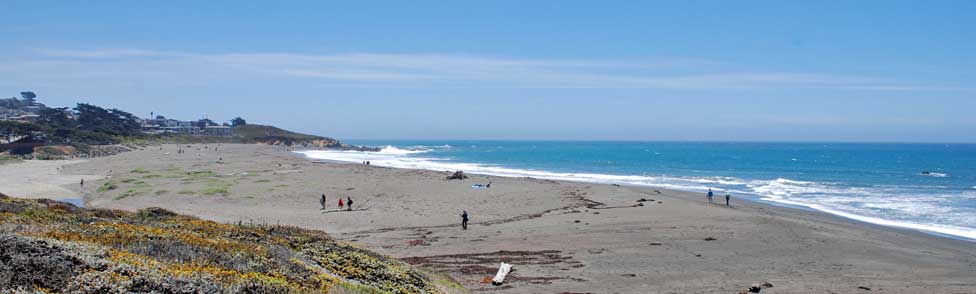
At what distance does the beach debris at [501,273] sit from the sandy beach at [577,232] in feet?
0.68

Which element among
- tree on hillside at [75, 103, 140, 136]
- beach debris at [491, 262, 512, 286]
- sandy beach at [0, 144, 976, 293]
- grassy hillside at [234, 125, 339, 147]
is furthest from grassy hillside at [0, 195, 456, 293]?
grassy hillside at [234, 125, 339, 147]

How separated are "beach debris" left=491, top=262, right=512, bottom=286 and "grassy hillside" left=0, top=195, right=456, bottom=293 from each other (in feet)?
6.07

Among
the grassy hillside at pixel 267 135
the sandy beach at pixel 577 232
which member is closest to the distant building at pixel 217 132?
the grassy hillside at pixel 267 135

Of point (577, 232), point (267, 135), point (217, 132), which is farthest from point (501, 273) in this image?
point (217, 132)

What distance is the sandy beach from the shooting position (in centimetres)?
1720

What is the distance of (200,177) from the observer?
47.4 metres

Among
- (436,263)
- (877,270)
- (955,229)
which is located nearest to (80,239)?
(436,263)

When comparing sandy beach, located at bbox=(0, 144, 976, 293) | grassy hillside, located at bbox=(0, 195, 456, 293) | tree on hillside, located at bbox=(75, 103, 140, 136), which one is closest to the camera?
grassy hillside, located at bbox=(0, 195, 456, 293)

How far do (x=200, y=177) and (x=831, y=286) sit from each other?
42.8 metres

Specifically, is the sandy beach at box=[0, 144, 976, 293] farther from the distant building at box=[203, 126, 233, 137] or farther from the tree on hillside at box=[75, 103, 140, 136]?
the distant building at box=[203, 126, 233, 137]

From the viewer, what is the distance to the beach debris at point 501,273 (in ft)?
51.5

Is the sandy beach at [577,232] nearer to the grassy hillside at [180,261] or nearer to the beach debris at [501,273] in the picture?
the beach debris at [501,273]

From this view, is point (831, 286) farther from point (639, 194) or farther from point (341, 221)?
point (639, 194)

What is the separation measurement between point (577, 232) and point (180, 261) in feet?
57.8
